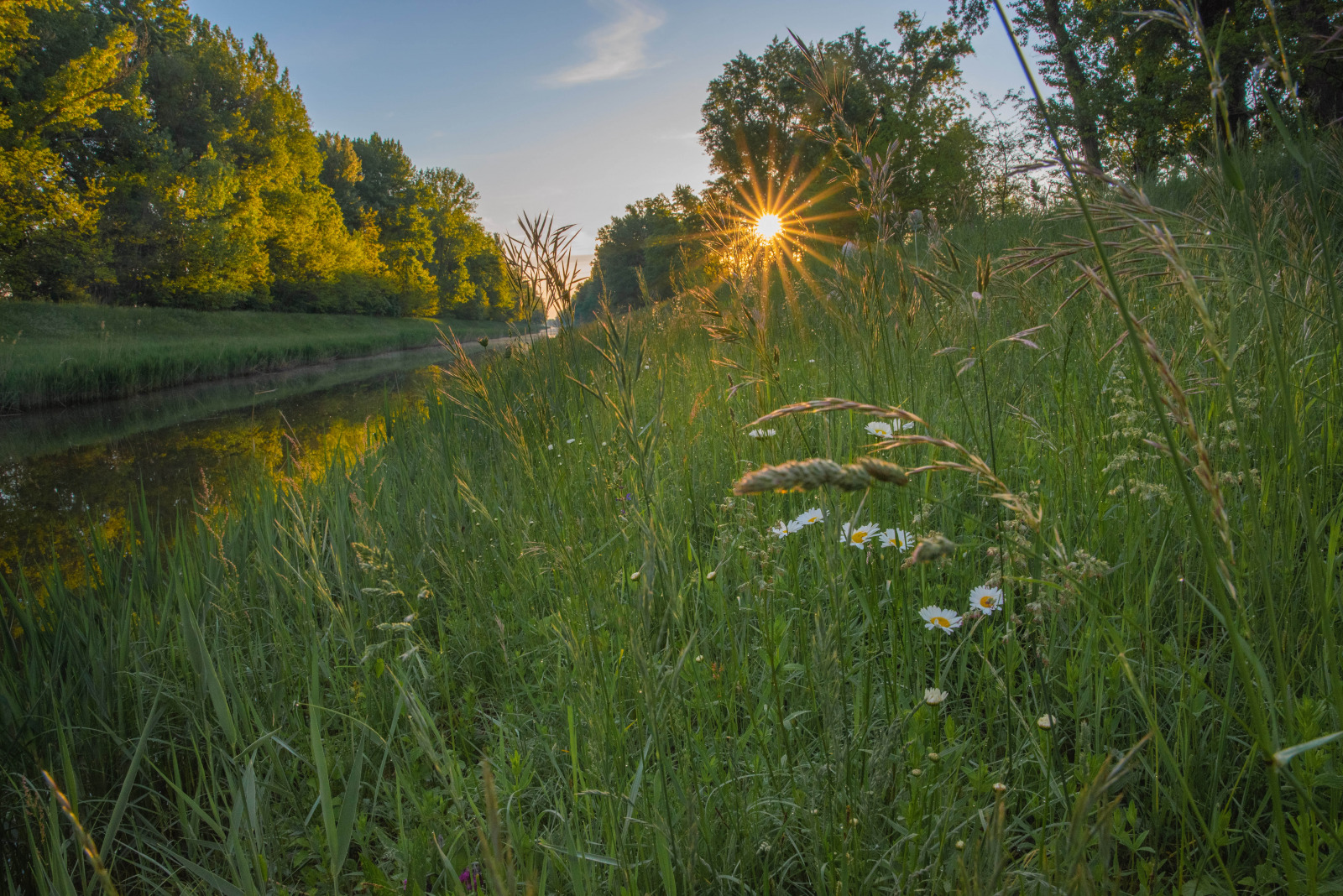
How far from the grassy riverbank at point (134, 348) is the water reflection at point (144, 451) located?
563 mm

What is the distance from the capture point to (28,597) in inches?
72.9

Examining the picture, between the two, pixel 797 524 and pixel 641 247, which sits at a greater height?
pixel 641 247

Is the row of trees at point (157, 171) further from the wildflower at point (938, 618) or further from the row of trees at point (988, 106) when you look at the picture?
the wildflower at point (938, 618)

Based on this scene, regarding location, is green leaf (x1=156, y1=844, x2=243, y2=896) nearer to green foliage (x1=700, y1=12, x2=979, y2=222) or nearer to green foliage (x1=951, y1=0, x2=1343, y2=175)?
green foliage (x1=951, y1=0, x2=1343, y2=175)

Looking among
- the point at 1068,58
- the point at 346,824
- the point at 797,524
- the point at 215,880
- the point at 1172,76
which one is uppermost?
the point at 1068,58

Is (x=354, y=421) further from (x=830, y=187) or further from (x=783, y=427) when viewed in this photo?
(x=830, y=187)

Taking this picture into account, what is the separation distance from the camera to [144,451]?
6.50 metres

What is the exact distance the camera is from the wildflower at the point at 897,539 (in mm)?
1212

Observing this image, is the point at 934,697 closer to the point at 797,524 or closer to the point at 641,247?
the point at 797,524

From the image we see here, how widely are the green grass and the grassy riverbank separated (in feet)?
15.9

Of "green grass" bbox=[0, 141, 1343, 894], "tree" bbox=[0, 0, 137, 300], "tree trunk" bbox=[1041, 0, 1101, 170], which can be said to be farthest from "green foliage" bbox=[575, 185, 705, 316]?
"green grass" bbox=[0, 141, 1343, 894]

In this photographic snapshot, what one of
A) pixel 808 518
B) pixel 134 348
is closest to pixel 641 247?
pixel 134 348

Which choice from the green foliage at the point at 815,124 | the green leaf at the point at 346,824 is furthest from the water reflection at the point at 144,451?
the green foliage at the point at 815,124

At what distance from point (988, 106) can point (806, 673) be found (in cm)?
845
